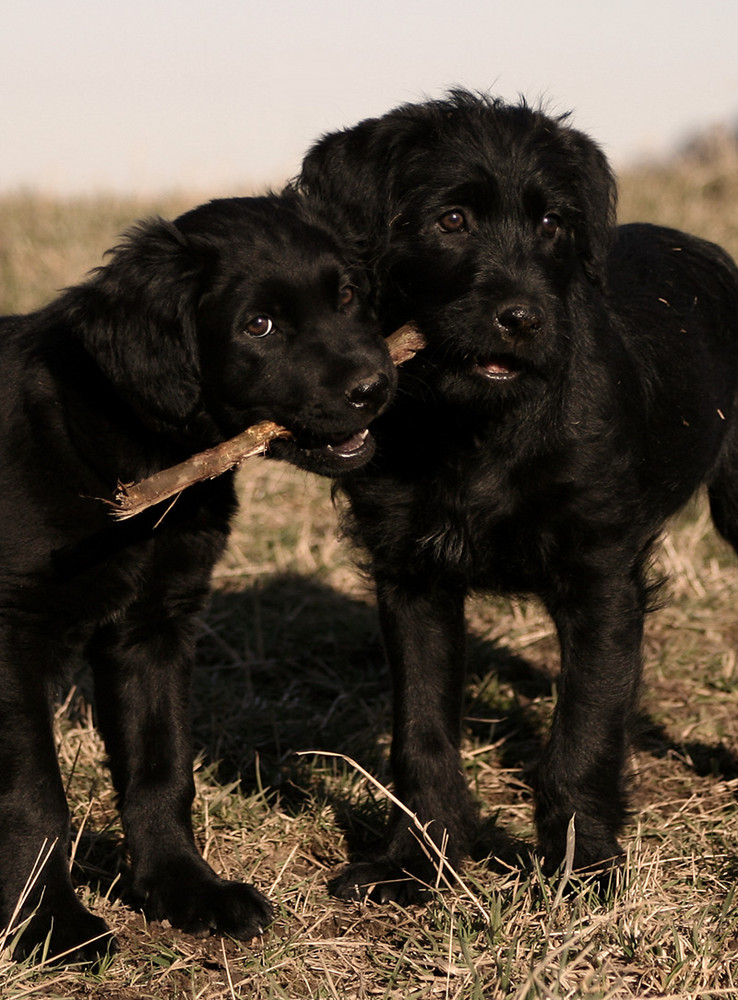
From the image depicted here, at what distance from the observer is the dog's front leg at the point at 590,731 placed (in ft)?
9.87

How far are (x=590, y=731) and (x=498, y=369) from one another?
0.93 meters

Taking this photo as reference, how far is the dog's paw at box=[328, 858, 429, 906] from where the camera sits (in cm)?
304

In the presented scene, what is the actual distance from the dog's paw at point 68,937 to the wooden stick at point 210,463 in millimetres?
917

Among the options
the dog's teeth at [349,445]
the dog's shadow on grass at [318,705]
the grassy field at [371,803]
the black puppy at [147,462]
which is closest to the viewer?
the grassy field at [371,803]

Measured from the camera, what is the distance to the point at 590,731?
3.02 meters

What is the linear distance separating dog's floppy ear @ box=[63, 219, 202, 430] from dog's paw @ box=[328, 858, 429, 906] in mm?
1229

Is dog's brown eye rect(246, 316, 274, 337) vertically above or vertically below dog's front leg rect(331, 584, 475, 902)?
above

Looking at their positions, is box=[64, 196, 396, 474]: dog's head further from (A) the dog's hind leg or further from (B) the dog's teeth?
(A) the dog's hind leg

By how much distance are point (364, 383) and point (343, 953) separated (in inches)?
50.0

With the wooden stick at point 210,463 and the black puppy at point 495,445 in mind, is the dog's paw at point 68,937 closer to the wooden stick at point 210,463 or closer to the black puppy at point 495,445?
the black puppy at point 495,445

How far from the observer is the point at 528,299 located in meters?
2.76

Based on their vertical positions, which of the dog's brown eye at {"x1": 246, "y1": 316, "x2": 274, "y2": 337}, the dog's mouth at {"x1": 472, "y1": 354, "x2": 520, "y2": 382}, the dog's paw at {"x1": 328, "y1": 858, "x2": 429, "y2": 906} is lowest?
the dog's paw at {"x1": 328, "y1": 858, "x2": 429, "y2": 906}

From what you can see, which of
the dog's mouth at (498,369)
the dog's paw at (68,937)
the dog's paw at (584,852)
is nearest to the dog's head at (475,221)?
the dog's mouth at (498,369)

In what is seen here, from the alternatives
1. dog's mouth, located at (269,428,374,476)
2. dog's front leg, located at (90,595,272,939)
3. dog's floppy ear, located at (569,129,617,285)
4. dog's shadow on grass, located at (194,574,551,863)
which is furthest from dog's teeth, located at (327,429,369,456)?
dog's shadow on grass, located at (194,574,551,863)
